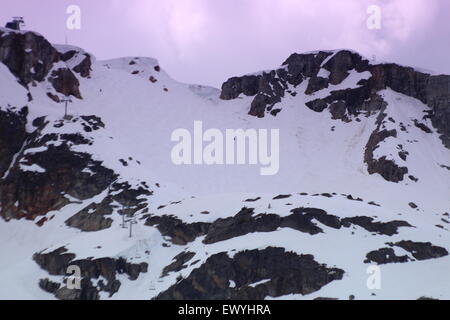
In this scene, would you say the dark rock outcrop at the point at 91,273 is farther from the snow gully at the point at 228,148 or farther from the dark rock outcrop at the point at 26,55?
the dark rock outcrop at the point at 26,55

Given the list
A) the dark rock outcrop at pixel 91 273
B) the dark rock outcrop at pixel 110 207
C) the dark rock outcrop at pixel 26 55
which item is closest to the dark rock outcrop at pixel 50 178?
the dark rock outcrop at pixel 110 207

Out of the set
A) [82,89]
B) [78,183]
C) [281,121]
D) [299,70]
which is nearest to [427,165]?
[281,121]

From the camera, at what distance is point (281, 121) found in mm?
130250

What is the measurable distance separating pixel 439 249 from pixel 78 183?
52.5m

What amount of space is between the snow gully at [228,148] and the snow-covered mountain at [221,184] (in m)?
2.06

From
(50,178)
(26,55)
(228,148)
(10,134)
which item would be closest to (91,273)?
(50,178)

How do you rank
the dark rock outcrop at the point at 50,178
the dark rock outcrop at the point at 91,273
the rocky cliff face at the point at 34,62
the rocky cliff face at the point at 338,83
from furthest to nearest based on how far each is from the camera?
the rocky cliff face at the point at 338,83, the rocky cliff face at the point at 34,62, the dark rock outcrop at the point at 50,178, the dark rock outcrop at the point at 91,273

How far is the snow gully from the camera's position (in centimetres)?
10988

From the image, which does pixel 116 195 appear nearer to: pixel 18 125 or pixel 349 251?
pixel 18 125

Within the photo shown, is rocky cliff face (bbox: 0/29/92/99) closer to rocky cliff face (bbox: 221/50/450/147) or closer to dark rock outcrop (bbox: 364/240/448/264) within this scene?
rocky cliff face (bbox: 221/50/450/147)

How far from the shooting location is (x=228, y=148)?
115438 mm

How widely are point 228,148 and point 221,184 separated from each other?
15.4 m

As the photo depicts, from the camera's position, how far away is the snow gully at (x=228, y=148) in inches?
4326

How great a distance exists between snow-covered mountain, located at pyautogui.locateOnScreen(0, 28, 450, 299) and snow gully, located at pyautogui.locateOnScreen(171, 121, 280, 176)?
6.75 ft
